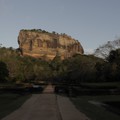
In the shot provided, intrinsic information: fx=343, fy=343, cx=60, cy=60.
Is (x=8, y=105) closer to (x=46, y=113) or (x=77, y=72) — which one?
(x=46, y=113)

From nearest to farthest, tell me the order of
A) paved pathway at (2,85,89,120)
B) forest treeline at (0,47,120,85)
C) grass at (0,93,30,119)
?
paved pathway at (2,85,89,120) → grass at (0,93,30,119) → forest treeline at (0,47,120,85)

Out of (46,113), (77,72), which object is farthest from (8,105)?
(77,72)

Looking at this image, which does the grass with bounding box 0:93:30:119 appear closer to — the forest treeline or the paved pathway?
the paved pathway

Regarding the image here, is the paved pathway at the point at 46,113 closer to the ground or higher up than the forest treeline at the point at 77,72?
closer to the ground

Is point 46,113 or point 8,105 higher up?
point 8,105

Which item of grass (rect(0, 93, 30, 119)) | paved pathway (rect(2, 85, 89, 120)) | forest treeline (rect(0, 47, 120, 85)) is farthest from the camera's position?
forest treeline (rect(0, 47, 120, 85))

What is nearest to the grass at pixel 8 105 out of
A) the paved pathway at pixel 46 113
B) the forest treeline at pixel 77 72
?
the paved pathway at pixel 46 113

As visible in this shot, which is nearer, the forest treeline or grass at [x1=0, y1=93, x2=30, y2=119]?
grass at [x1=0, y1=93, x2=30, y2=119]

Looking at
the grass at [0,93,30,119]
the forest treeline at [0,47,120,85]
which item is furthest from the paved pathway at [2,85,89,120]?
the forest treeline at [0,47,120,85]

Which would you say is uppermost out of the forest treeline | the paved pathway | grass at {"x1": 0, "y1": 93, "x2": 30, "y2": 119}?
the forest treeline

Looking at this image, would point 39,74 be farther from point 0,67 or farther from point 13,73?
Result: point 0,67

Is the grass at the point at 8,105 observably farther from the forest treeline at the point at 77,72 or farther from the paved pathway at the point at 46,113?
the forest treeline at the point at 77,72

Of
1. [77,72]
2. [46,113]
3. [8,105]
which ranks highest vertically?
[77,72]

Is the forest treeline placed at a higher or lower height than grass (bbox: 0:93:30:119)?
higher
